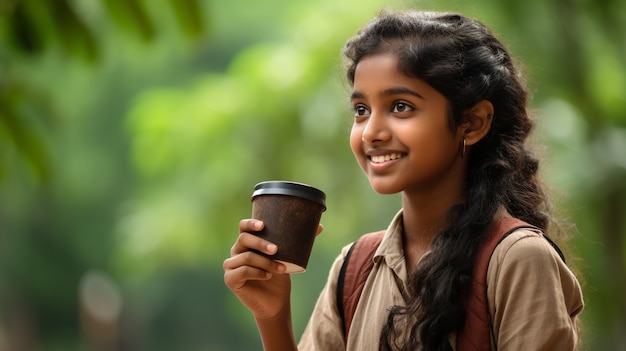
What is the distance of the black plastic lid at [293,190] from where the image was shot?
2.15m

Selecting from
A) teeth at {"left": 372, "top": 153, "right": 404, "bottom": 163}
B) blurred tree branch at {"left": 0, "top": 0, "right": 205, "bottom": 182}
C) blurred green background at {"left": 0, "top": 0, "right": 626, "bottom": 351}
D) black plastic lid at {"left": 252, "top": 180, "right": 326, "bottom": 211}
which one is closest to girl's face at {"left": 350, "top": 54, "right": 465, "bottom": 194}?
teeth at {"left": 372, "top": 153, "right": 404, "bottom": 163}

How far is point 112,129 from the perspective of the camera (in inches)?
705

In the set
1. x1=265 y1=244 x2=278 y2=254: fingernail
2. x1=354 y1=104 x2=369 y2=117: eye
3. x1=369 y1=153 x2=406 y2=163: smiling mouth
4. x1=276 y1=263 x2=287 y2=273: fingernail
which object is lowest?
x1=276 y1=263 x2=287 y2=273: fingernail

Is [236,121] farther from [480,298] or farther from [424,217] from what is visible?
[480,298]

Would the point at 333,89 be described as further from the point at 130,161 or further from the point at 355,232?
the point at 130,161

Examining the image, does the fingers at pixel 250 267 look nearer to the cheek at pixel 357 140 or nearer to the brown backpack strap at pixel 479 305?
the cheek at pixel 357 140

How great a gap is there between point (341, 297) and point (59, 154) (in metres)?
15.2

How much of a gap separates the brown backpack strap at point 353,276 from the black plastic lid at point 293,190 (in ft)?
0.77

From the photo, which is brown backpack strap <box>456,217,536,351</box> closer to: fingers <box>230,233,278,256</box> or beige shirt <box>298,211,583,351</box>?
beige shirt <box>298,211,583,351</box>

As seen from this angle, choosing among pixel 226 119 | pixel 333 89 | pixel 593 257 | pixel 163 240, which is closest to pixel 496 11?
pixel 593 257

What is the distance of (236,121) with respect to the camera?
8578mm

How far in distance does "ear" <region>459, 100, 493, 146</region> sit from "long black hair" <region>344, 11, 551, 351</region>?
0.05ft

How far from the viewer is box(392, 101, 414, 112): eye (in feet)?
7.13

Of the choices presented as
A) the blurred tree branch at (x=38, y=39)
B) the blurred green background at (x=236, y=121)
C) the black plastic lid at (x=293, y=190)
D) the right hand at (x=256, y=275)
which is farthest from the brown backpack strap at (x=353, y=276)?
the blurred tree branch at (x=38, y=39)
